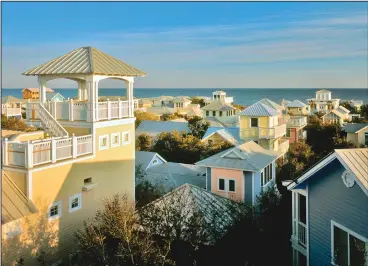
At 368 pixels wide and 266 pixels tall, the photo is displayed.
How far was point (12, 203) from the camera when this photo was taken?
8.08 m

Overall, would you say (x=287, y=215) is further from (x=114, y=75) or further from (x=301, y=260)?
(x=114, y=75)

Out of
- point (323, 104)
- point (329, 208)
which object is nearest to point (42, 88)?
point (329, 208)

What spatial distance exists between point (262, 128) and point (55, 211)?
16.3 m

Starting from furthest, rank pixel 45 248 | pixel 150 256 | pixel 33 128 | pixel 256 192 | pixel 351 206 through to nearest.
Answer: pixel 256 192 < pixel 33 128 < pixel 45 248 < pixel 150 256 < pixel 351 206

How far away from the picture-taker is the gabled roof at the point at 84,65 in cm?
1023

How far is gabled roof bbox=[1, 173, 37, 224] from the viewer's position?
790cm

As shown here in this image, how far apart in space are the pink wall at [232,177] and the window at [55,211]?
6.54m

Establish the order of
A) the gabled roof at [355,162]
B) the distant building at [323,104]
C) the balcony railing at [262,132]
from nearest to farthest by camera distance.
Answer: the gabled roof at [355,162] < the balcony railing at [262,132] < the distant building at [323,104]

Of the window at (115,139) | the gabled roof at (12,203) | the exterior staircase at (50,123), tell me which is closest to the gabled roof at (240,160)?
the window at (115,139)

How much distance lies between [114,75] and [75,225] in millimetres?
3890

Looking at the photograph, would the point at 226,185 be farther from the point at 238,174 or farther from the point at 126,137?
the point at 126,137

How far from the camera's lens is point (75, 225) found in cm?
973

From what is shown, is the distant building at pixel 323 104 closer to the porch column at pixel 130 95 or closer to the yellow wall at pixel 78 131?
the porch column at pixel 130 95

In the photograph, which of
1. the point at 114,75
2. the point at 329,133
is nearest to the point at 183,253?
the point at 114,75
